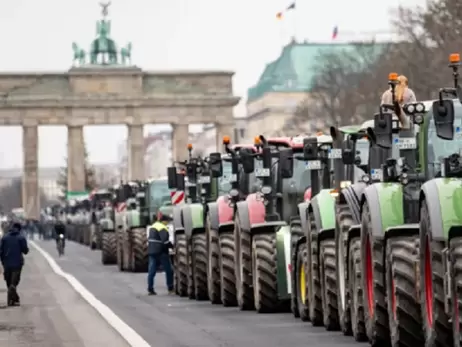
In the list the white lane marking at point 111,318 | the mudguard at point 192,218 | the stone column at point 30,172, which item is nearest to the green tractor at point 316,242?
the white lane marking at point 111,318

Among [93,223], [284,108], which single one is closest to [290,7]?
[93,223]

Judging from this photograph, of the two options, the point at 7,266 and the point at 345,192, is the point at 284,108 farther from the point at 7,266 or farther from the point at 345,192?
the point at 345,192

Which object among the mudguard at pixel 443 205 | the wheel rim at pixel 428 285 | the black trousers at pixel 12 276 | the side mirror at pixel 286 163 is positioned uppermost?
the side mirror at pixel 286 163

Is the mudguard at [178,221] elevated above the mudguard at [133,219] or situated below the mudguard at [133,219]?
below

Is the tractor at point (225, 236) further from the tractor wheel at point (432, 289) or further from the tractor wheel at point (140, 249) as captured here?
the tractor wheel at point (140, 249)

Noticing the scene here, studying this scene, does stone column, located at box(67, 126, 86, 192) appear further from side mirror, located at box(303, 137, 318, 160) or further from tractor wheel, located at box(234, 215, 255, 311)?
side mirror, located at box(303, 137, 318, 160)

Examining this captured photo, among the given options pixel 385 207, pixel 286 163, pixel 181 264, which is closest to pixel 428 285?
pixel 385 207

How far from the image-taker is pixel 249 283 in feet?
92.1

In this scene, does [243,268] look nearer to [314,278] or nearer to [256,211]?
[256,211]

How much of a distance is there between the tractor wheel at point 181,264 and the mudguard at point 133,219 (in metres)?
16.7

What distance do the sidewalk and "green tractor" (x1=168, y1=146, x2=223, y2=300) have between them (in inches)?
67.2

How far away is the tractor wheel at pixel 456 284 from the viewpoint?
615 inches

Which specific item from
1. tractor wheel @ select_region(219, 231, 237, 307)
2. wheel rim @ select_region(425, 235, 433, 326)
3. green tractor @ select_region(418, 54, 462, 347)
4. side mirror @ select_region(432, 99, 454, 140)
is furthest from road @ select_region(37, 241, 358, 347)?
side mirror @ select_region(432, 99, 454, 140)

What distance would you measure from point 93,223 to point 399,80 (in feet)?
219
